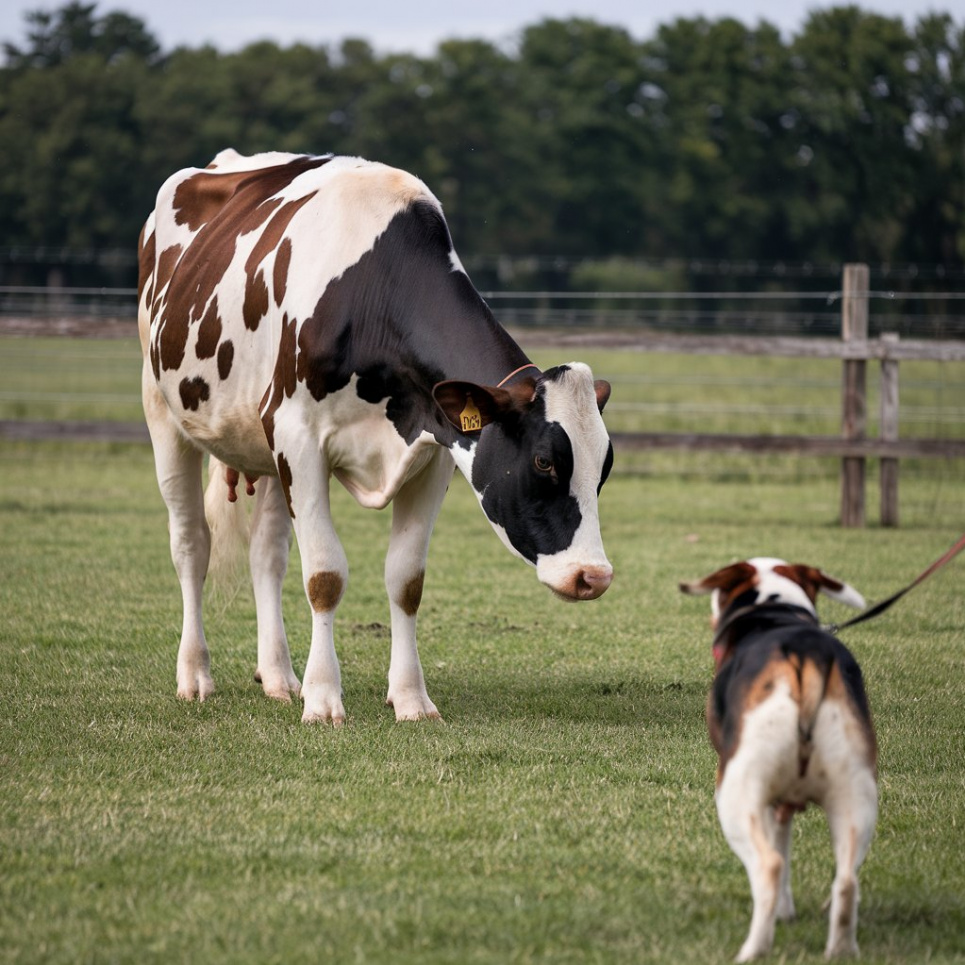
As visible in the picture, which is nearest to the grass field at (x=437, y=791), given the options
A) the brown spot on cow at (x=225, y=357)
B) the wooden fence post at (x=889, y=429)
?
the brown spot on cow at (x=225, y=357)

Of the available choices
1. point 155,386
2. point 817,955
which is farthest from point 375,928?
point 155,386

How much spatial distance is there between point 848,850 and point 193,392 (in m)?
4.06

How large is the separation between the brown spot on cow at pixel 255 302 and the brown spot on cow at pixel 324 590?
1.08 metres

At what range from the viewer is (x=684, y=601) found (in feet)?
28.9

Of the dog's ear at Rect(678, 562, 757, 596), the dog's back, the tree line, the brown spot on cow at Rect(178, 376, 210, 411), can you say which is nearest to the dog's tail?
the dog's back

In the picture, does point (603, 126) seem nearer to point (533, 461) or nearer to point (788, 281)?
point (788, 281)

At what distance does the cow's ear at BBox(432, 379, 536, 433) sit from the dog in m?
2.01

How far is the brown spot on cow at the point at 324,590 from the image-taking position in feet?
19.2

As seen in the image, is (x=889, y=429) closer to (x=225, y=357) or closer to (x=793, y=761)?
(x=225, y=357)

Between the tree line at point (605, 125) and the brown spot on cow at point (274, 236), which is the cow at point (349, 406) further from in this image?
the tree line at point (605, 125)

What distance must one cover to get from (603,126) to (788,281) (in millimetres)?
18053

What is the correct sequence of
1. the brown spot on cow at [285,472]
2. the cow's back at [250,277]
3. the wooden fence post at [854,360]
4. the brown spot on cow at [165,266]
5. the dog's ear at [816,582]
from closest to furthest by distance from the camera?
the dog's ear at [816,582]
the brown spot on cow at [285,472]
the cow's back at [250,277]
the brown spot on cow at [165,266]
the wooden fence post at [854,360]

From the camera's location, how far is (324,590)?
5.87 metres

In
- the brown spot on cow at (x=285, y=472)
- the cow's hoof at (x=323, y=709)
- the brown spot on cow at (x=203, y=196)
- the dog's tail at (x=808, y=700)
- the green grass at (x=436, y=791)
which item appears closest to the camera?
the dog's tail at (x=808, y=700)
